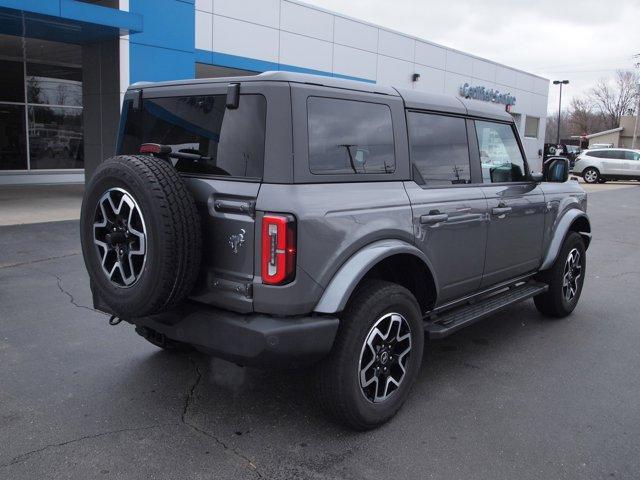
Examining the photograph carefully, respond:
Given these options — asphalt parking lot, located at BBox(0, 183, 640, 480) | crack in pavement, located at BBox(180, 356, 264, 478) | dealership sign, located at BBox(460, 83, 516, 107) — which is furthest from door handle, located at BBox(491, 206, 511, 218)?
Result: dealership sign, located at BBox(460, 83, 516, 107)

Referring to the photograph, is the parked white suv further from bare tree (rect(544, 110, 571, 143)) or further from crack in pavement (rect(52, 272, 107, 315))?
bare tree (rect(544, 110, 571, 143))

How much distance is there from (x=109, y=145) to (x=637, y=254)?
37.1 feet

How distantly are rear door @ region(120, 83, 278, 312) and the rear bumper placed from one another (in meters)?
0.10

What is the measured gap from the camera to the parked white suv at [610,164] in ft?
92.8

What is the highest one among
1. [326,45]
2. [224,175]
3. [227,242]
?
[326,45]

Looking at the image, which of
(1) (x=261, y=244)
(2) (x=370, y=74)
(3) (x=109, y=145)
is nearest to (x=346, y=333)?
(1) (x=261, y=244)

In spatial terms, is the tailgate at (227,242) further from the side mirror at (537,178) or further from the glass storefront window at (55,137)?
the glass storefront window at (55,137)

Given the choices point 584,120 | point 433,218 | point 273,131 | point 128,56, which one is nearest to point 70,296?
point 273,131

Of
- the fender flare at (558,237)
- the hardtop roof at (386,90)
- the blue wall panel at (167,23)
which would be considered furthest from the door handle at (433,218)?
the blue wall panel at (167,23)

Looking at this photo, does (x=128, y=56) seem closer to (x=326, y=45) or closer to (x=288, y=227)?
(x=326, y=45)

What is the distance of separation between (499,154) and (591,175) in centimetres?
2744

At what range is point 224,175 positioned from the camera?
315 cm

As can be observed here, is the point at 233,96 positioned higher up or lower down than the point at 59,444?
higher up

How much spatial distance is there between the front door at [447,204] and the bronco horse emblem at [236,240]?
45.1 inches
